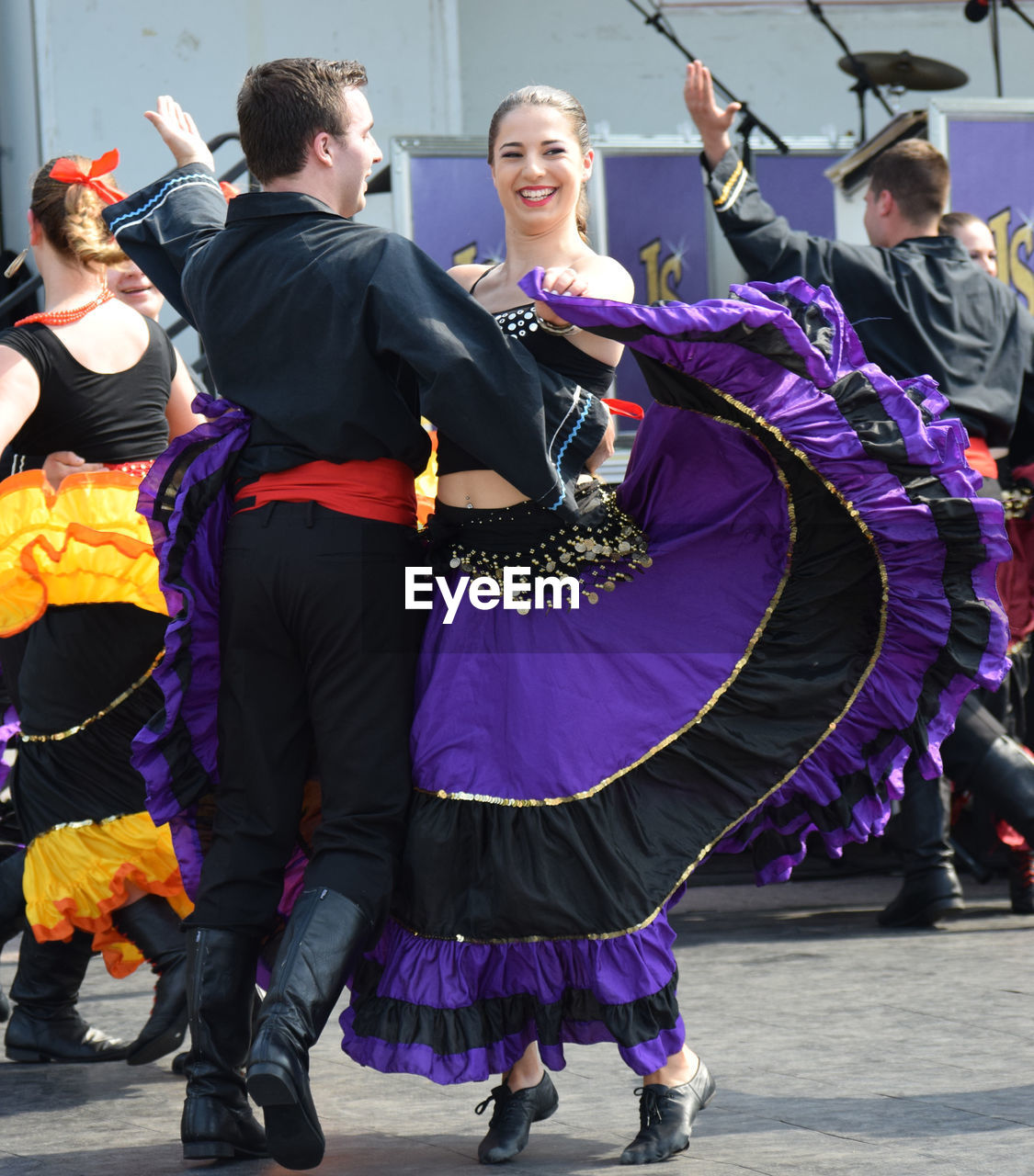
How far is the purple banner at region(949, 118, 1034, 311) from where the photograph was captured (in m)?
6.36

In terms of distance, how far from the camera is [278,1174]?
110 inches

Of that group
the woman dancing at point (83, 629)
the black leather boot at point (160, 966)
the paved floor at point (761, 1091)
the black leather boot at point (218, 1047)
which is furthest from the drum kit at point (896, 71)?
the black leather boot at point (218, 1047)

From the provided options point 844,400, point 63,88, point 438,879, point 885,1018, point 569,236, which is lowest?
point 885,1018

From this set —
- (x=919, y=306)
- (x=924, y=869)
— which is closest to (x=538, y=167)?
(x=919, y=306)

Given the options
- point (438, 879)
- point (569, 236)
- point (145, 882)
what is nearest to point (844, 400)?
point (569, 236)

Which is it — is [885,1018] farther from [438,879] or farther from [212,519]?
[212,519]

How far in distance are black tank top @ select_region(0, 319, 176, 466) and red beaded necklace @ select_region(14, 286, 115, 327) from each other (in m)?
0.02

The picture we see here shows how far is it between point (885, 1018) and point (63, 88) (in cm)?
561

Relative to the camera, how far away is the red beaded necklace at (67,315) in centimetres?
369

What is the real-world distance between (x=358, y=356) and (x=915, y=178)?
9.69ft

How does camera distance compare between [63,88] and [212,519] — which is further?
[63,88]

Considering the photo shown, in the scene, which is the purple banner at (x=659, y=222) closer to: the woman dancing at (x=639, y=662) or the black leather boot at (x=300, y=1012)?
the woman dancing at (x=639, y=662)

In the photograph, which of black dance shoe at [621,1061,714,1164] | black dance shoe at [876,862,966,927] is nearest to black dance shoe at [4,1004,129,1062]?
black dance shoe at [621,1061,714,1164]

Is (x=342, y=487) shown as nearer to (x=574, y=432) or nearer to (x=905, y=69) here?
(x=574, y=432)
